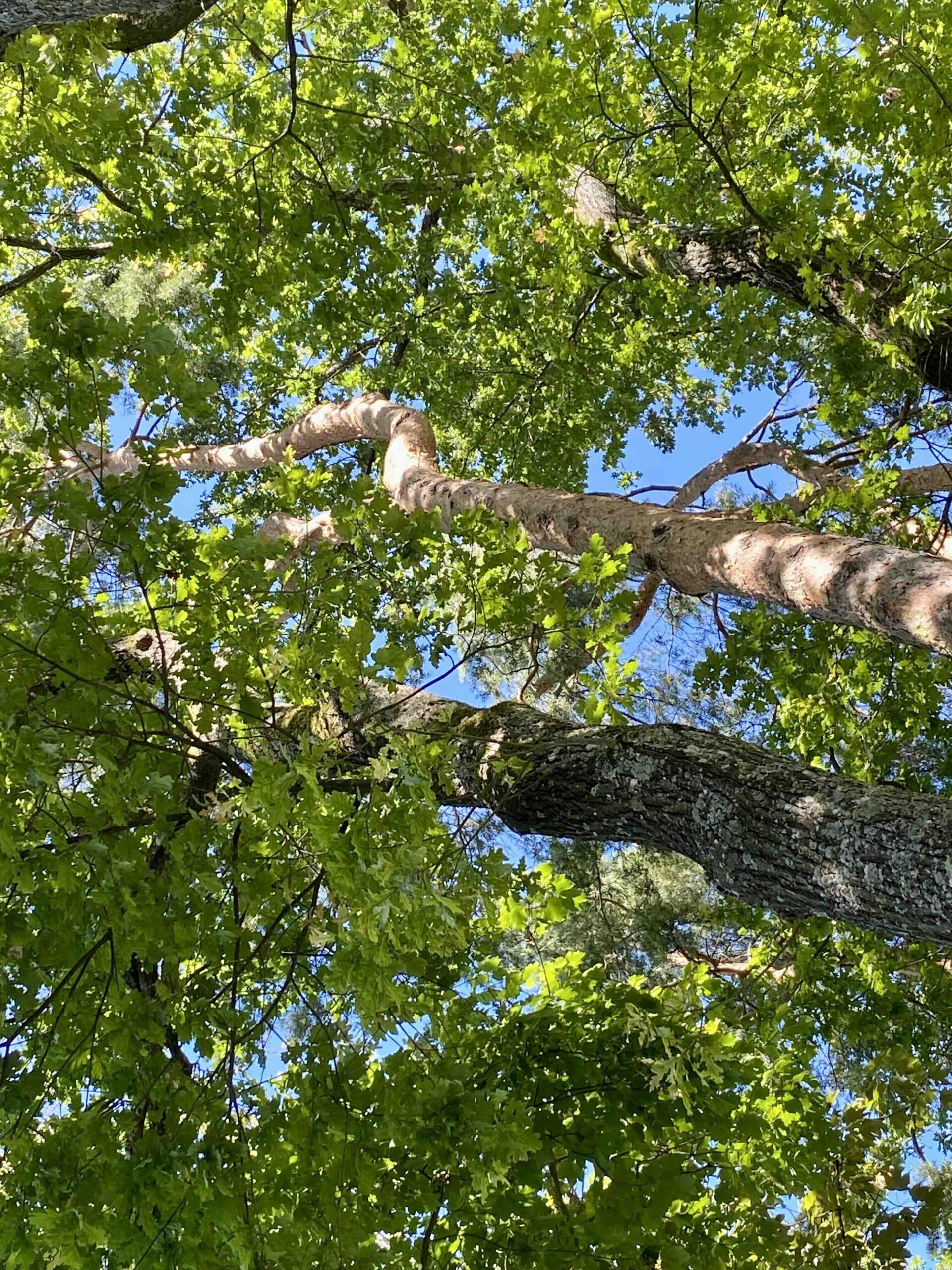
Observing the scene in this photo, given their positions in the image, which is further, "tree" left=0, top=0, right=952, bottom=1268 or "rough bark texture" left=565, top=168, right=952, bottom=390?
"rough bark texture" left=565, top=168, right=952, bottom=390

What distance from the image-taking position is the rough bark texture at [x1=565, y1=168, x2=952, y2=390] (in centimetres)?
462

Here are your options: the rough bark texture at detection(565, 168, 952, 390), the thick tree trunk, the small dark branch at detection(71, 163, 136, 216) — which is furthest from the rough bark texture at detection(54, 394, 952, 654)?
the rough bark texture at detection(565, 168, 952, 390)

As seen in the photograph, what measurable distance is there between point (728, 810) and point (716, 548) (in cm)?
133

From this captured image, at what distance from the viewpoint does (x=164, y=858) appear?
8.67 feet

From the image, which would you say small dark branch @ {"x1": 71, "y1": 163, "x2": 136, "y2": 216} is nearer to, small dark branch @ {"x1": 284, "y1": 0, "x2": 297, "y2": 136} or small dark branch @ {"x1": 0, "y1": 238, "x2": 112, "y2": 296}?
small dark branch @ {"x1": 0, "y1": 238, "x2": 112, "y2": 296}

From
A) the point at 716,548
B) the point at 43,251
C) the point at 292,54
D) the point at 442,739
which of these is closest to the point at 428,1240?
the point at 442,739

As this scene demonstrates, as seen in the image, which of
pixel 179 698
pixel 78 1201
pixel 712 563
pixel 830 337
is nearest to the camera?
pixel 78 1201

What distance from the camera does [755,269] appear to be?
581 cm

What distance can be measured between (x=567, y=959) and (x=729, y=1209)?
1.21m

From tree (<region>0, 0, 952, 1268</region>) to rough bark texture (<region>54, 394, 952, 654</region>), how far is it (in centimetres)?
3

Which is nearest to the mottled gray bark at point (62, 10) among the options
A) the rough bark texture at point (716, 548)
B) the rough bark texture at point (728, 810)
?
the rough bark texture at point (716, 548)

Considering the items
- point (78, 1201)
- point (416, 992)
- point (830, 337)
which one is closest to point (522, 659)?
point (830, 337)

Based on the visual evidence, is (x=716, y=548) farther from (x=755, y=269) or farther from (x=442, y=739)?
(x=755, y=269)

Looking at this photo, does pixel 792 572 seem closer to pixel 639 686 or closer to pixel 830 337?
pixel 639 686
